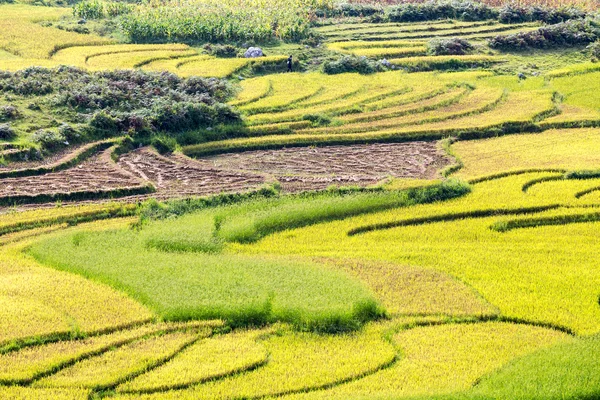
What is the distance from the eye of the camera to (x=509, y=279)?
19938 millimetres

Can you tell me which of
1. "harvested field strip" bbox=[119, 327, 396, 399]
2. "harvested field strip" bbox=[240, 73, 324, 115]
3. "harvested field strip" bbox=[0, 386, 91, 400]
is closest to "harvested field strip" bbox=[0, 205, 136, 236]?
"harvested field strip" bbox=[0, 386, 91, 400]

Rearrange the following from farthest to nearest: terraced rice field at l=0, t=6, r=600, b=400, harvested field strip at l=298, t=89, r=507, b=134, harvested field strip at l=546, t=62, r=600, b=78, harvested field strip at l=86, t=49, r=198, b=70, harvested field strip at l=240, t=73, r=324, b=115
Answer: harvested field strip at l=546, t=62, r=600, b=78 → harvested field strip at l=86, t=49, r=198, b=70 → harvested field strip at l=240, t=73, r=324, b=115 → harvested field strip at l=298, t=89, r=507, b=134 → terraced rice field at l=0, t=6, r=600, b=400

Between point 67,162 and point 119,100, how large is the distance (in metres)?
7.18

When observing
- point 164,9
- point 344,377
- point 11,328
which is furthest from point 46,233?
point 164,9

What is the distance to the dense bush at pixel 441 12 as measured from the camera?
210 ft

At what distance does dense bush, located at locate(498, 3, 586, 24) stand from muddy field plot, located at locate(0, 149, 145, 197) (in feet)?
133

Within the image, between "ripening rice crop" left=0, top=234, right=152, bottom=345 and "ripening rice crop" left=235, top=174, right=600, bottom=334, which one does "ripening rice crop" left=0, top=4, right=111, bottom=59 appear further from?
"ripening rice crop" left=0, top=234, right=152, bottom=345

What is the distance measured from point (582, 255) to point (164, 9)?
136 feet

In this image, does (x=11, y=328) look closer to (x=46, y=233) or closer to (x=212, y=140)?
(x=46, y=233)

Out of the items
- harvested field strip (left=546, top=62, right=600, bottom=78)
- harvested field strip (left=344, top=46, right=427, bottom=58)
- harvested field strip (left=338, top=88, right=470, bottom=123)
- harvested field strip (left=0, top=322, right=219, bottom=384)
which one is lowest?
harvested field strip (left=0, top=322, right=219, bottom=384)

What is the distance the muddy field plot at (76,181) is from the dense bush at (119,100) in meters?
2.79

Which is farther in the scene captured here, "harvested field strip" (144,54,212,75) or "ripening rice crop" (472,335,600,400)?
"harvested field strip" (144,54,212,75)

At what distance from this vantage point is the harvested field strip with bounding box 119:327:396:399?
1458 cm

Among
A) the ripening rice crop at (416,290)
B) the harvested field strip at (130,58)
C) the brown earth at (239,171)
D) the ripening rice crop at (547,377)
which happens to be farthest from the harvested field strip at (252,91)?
the ripening rice crop at (547,377)
